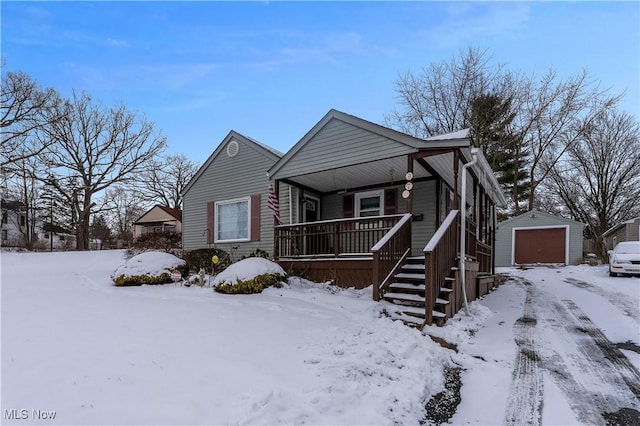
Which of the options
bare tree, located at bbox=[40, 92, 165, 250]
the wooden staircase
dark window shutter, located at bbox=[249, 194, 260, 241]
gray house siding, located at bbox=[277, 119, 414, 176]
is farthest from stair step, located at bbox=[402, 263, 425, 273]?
bare tree, located at bbox=[40, 92, 165, 250]

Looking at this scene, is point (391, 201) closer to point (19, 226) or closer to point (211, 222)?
point (211, 222)

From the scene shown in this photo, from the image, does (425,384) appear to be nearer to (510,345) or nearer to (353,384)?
(353,384)

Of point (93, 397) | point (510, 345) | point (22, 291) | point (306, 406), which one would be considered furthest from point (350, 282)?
point (22, 291)

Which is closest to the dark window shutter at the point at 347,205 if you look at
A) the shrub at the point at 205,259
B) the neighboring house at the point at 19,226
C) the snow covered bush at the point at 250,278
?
the snow covered bush at the point at 250,278

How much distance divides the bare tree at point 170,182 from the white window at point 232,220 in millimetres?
20296

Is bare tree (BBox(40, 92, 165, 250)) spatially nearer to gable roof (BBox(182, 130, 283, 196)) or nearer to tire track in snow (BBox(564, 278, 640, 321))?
gable roof (BBox(182, 130, 283, 196))

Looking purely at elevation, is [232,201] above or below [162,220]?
above

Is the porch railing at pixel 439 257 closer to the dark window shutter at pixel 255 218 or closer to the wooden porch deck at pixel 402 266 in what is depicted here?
the wooden porch deck at pixel 402 266

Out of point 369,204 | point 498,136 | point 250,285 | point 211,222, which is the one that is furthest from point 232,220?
point 498,136

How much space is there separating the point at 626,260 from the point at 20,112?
2987 centimetres

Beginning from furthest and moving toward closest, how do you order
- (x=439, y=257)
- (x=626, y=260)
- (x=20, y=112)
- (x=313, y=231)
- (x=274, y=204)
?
(x=20, y=112), (x=626, y=260), (x=313, y=231), (x=274, y=204), (x=439, y=257)

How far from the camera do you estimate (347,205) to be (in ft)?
33.8

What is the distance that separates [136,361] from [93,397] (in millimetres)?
646

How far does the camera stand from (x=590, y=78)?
17.7 meters
